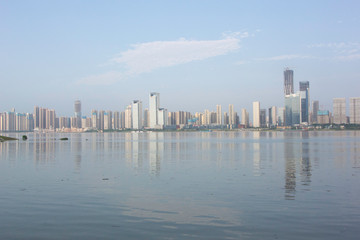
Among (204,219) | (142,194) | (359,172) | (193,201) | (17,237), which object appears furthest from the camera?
(359,172)

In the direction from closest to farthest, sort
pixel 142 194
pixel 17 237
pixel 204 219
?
pixel 17 237
pixel 204 219
pixel 142 194

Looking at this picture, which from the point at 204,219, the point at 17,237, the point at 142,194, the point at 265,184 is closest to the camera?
the point at 17,237

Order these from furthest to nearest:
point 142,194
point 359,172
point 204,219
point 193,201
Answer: point 359,172, point 142,194, point 193,201, point 204,219

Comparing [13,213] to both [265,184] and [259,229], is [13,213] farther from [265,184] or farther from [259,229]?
[265,184]

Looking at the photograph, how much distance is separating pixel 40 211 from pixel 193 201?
7.60 metres

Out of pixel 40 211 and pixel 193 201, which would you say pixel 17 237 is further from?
pixel 193 201

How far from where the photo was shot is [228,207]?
56.1ft

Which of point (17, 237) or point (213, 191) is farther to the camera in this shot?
point (213, 191)

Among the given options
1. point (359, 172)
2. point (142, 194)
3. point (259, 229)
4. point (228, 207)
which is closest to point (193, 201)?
point (228, 207)

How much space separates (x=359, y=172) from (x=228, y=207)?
1842cm

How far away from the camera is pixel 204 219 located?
14820mm

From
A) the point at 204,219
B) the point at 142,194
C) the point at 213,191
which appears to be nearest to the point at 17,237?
the point at 204,219

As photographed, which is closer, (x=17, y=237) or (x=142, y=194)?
(x=17, y=237)

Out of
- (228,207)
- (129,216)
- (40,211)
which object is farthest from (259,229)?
(40,211)
